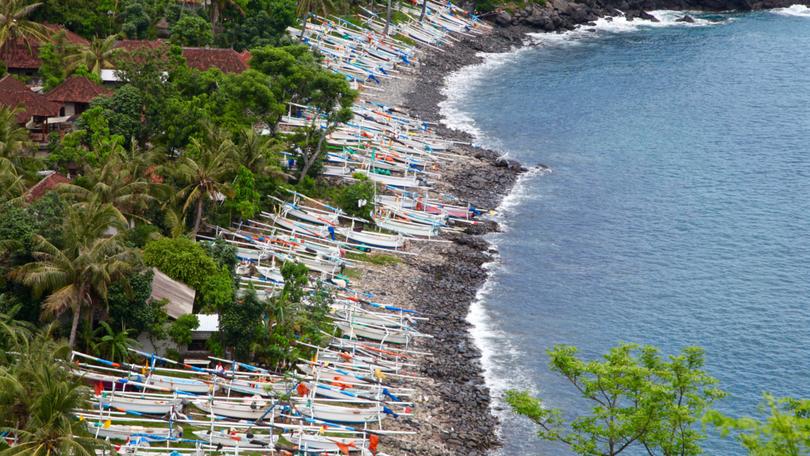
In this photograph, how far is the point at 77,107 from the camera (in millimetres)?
77750

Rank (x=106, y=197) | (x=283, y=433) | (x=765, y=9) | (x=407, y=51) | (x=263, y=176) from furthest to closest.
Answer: (x=765, y=9)
(x=407, y=51)
(x=263, y=176)
(x=106, y=197)
(x=283, y=433)

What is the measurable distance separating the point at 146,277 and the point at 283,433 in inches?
413

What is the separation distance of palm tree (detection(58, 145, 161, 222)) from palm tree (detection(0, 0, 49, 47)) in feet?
93.0

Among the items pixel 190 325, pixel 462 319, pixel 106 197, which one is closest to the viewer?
pixel 190 325

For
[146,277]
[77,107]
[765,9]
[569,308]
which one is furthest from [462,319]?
[765,9]

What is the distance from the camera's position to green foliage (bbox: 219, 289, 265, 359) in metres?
55.0

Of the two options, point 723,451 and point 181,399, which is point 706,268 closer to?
point 723,451

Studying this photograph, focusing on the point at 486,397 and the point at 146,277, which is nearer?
the point at 146,277

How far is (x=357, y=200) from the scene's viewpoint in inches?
3044

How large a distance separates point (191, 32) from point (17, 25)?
46.5 feet

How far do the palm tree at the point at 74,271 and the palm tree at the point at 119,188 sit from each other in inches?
216

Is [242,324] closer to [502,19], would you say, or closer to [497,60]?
[497,60]

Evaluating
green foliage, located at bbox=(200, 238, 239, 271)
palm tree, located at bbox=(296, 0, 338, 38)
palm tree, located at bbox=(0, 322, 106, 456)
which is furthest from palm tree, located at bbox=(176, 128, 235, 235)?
palm tree, located at bbox=(296, 0, 338, 38)

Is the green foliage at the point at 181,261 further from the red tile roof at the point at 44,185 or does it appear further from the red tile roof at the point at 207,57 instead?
the red tile roof at the point at 207,57
